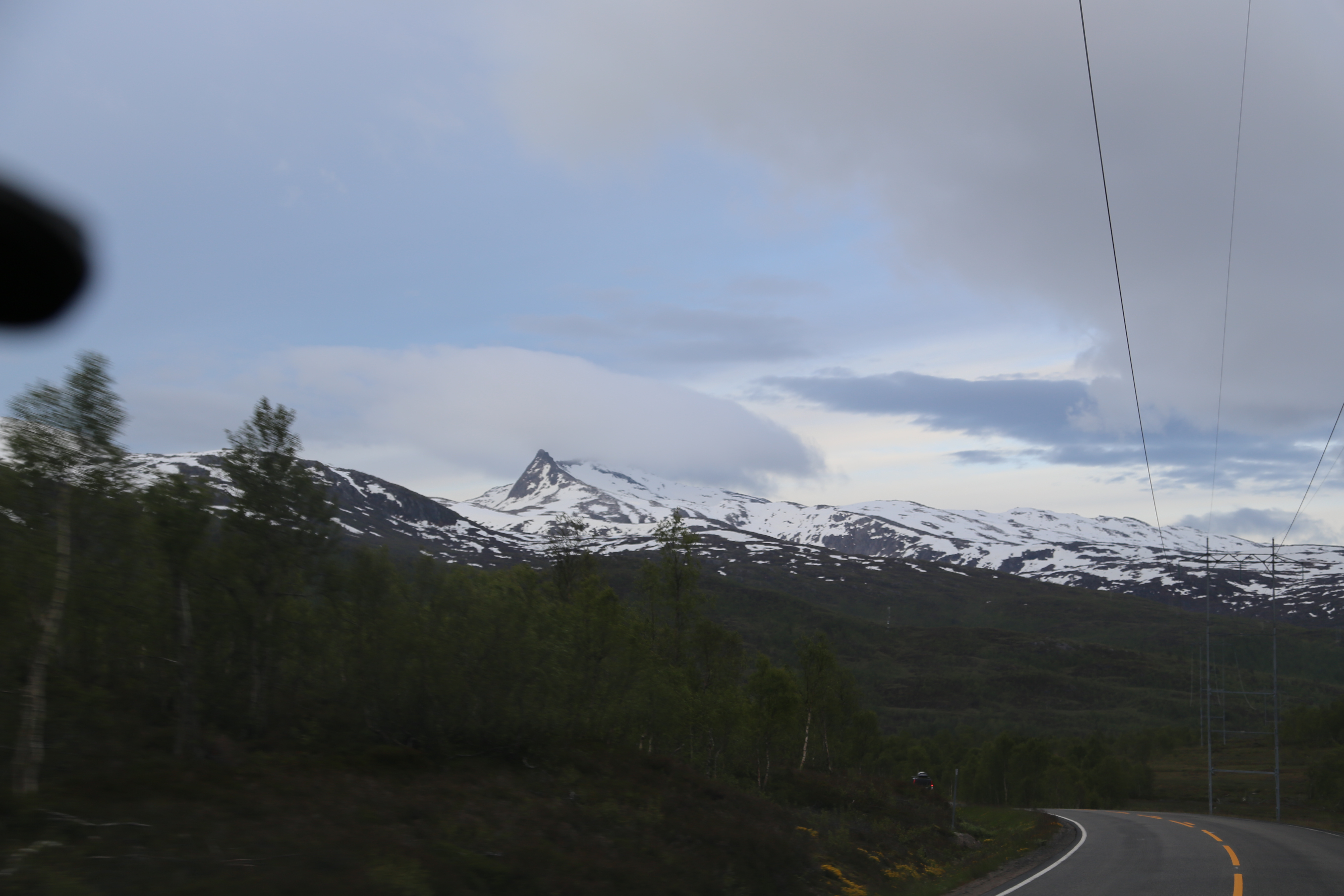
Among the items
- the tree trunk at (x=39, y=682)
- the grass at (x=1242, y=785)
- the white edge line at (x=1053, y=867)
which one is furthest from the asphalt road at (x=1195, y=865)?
the tree trunk at (x=39, y=682)

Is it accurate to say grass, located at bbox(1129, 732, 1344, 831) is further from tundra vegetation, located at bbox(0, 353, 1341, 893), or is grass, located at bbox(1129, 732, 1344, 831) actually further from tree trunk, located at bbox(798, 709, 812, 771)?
tree trunk, located at bbox(798, 709, 812, 771)

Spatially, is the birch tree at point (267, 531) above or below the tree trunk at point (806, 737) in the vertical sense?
above

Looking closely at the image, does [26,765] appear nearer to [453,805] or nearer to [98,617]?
[98,617]

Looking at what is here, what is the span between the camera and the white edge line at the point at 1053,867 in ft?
67.7

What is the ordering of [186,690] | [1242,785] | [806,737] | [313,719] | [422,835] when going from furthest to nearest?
1. [1242,785]
2. [806,737]
3. [313,719]
4. [186,690]
5. [422,835]

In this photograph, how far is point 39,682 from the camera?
1566cm

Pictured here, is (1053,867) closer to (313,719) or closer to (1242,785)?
(313,719)

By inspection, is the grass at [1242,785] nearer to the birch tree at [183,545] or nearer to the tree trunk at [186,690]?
the tree trunk at [186,690]

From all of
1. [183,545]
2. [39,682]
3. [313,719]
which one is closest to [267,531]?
[183,545]

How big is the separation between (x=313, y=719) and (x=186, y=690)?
7023 millimetres

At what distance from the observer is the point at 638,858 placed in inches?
845

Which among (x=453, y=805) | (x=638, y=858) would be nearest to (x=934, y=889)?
(x=638, y=858)

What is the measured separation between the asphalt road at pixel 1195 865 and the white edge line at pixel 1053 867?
0.07m

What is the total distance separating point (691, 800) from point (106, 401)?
76.5 feet
